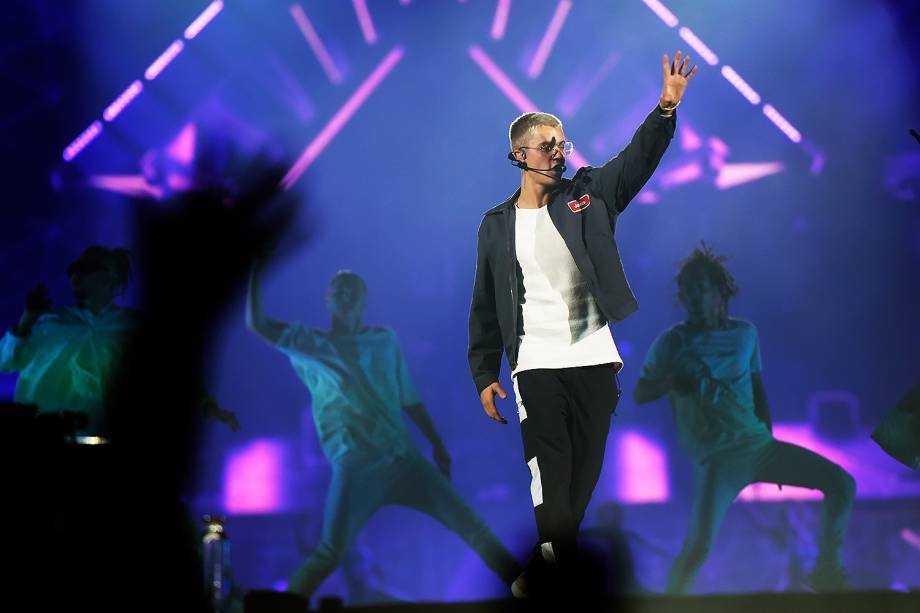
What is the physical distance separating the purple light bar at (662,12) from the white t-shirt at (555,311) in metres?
4.07

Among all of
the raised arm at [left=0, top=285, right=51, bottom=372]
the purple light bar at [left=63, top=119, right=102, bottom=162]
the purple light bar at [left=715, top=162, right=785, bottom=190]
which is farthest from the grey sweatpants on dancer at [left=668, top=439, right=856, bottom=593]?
the purple light bar at [left=63, top=119, right=102, bottom=162]

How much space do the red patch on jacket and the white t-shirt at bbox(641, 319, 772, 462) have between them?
3.40 meters

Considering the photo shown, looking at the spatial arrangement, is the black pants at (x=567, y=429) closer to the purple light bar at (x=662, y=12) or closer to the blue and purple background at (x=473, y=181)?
the blue and purple background at (x=473, y=181)

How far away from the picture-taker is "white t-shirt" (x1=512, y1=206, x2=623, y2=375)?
335 cm

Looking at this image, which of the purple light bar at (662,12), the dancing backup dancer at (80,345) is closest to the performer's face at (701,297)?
the purple light bar at (662,12)

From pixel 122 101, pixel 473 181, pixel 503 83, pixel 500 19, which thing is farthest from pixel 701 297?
pixel 122 101

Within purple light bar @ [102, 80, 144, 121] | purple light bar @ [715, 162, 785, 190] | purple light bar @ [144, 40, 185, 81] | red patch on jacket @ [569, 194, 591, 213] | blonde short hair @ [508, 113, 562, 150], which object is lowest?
red patch on jacket @ [569, 194, 591, 213]

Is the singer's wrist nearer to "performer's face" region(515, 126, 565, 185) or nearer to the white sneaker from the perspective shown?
"performer's face" region(515, 126, 565, 185)

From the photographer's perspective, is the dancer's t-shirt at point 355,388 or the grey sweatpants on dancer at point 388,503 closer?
the grey sweatpants on dancer at point 388,503

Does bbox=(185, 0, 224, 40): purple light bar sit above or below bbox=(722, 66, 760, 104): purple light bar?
above

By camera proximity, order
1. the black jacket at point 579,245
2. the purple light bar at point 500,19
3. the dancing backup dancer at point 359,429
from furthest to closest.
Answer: the purple light bar at point 500,19 < the dancing backup dancer at point 359,429 < the black jacket at point 579,245

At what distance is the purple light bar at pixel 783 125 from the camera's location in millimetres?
6883

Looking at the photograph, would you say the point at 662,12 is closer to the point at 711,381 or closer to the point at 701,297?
the point at 701,297

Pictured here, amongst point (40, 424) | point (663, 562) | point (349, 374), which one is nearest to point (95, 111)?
point (349, 374)
